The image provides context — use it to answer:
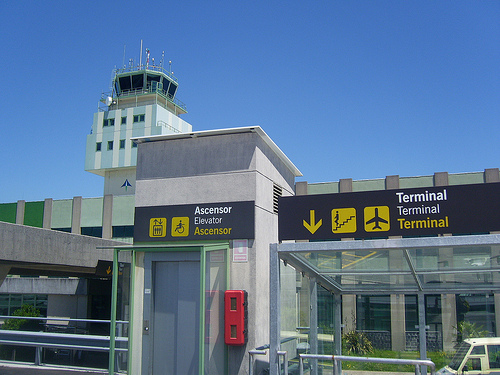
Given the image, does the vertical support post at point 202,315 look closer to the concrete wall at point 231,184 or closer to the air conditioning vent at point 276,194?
the concrete wall at point 231,184

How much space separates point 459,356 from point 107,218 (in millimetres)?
31616

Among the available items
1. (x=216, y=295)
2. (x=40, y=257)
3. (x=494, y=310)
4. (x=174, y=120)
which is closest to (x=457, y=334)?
(x=494, y=310)

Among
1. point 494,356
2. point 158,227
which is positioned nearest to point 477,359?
point 494,356

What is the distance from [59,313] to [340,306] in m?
24.8

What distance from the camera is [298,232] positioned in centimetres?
866

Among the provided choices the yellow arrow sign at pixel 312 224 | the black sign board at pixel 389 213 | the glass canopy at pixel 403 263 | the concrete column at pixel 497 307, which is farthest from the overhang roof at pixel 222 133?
the concrete column at pixel 497 307

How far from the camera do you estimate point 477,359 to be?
358 inches

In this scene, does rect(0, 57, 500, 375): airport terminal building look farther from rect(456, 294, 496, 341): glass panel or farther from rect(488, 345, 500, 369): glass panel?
rect(488, 345, 500, 369): glass panel

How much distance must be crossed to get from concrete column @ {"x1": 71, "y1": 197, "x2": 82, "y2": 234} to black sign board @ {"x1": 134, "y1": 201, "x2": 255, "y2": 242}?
29.8 metres

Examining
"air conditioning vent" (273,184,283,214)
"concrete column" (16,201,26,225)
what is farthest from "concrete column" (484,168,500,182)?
"concrete column" (16,201,26,225)

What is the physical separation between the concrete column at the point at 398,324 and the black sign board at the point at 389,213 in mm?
2989

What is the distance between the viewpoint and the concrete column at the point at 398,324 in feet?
35.5

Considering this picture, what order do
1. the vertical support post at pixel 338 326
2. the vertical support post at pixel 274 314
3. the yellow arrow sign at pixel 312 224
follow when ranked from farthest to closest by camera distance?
1. the vertical support post at pixel 338 326
2. the yellow arrow sign at pixel 312 224
3. the vertical support post at pixel 274 314

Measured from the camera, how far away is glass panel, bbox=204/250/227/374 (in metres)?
8.92
